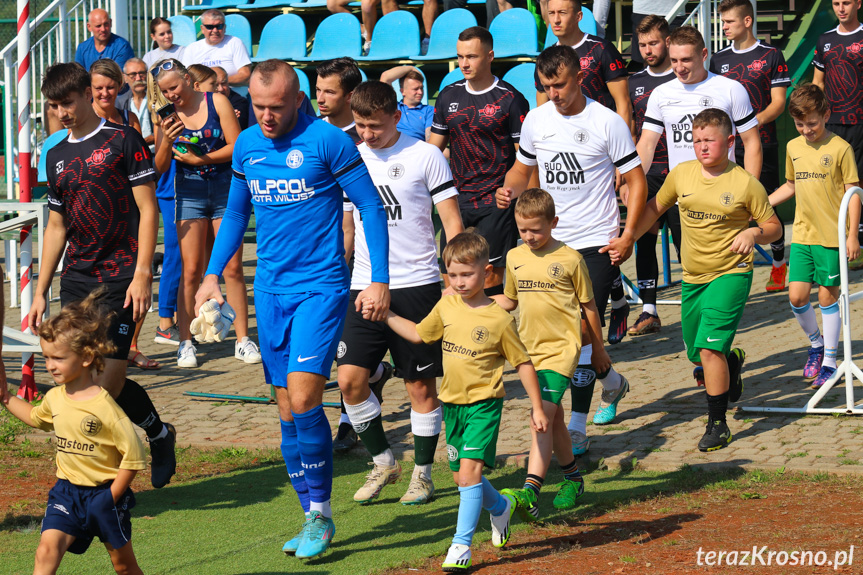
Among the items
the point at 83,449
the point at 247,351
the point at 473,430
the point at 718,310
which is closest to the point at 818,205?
the point at 718,310

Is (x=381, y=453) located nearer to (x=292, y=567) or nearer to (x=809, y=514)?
(x=292, y=567)

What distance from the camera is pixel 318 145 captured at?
5.35 metres

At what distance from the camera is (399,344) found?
6160 mm

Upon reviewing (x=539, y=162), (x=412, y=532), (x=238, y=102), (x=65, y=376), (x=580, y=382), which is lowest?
(x=412, y=532)

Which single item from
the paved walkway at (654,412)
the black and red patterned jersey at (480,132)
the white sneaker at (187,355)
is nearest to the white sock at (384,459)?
the paved walkway at (654,412)

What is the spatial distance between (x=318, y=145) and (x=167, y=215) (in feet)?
19.0

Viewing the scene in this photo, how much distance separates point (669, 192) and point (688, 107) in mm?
2085

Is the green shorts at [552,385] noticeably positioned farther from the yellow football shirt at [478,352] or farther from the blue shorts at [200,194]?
the blue shorts at [200,194]

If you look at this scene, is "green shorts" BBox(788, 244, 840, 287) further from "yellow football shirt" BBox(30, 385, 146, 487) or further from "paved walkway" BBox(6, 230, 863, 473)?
"yellow football shirt" BBox(30, 385, 146, 487)

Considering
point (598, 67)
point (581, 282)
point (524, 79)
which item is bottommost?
point (581, 282)

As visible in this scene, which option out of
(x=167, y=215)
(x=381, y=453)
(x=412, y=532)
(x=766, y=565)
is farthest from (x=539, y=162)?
(x=167, y=215)

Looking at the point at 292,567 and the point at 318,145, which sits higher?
the point at 318,145

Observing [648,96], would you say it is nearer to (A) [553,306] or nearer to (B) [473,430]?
(A) [553,306]

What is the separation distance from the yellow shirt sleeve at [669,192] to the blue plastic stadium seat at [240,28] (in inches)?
498
